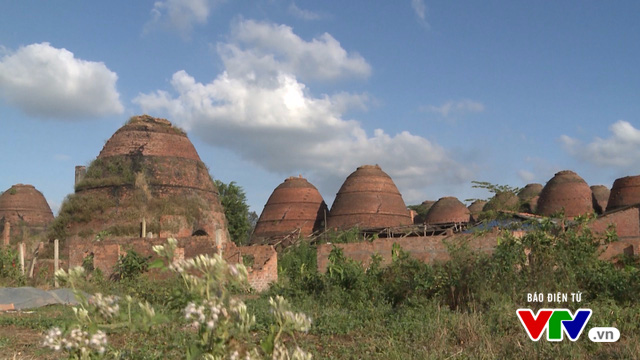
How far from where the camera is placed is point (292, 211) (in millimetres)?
32219

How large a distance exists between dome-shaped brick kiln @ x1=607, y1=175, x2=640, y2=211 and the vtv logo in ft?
84.5

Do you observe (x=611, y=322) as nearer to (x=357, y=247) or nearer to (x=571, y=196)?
(x=357, y=247)

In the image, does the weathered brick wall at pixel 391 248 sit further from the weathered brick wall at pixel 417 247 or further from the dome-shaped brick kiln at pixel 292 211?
the dome-shaped brick kiln at pixel 292 211

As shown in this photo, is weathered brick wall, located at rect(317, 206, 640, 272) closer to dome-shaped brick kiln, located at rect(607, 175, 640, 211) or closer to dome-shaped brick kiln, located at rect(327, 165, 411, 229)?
dome-shaped brick kiln, located at rect(327, 165, 411, 229)

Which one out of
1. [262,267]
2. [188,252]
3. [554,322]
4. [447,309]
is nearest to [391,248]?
[262,267]

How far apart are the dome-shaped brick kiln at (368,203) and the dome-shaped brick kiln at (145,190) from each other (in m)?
10.2

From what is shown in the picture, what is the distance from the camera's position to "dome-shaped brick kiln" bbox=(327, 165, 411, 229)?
30.6 m

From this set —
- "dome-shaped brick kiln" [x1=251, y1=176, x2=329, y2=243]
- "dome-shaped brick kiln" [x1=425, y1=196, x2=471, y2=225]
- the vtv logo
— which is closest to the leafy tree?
"dome-shaped brick kiln" [x1=251, y1=176, x2=329, y2=243]

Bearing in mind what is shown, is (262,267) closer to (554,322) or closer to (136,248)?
(136,248)

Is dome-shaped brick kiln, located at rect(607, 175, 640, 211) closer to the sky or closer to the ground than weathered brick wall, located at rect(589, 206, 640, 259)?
closer to the sky

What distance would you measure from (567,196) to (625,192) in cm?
285

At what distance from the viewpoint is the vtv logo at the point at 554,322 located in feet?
16.0

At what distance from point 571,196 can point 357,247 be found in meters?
21.1

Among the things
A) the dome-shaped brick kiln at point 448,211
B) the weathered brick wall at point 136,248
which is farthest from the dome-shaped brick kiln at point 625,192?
the weathered brick wall at point 136,248
